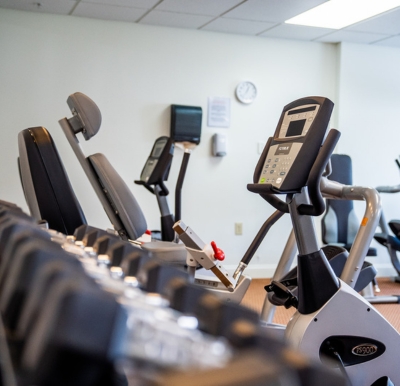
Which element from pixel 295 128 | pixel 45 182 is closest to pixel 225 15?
pixel 295 128

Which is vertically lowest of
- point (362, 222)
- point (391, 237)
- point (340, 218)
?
point (391, 237)

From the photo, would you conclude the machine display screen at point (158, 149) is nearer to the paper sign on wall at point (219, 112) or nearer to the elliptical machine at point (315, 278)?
the paper sign on wall at point (219, 112)

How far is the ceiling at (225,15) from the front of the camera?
446 centimetres

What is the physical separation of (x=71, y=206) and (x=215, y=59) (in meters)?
3.68

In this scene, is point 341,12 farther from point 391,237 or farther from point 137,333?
point 137,333

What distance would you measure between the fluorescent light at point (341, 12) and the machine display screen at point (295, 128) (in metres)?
2.70

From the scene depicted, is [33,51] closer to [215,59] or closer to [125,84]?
[125,84]

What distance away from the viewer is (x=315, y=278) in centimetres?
214

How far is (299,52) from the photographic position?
5.73m

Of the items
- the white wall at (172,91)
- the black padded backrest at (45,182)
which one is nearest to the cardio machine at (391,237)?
the white wall at (172,91)

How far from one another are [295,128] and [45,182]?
954 mm

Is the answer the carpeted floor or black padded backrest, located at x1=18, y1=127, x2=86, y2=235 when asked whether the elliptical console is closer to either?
black padded backrest, located at x1=18, y1=127, x2=86, y2=235

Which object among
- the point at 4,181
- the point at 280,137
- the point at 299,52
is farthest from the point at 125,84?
the point at 280,137

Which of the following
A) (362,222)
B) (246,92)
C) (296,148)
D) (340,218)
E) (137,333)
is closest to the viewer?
(137,333)
